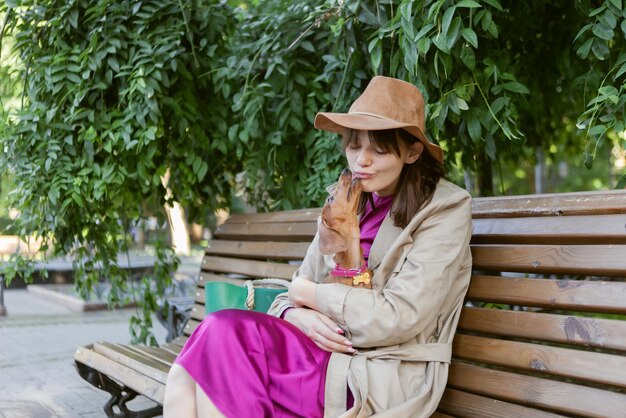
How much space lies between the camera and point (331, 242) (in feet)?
7.16

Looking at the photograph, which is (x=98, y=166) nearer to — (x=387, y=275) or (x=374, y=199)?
(x=374, y=199)

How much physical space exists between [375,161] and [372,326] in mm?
542

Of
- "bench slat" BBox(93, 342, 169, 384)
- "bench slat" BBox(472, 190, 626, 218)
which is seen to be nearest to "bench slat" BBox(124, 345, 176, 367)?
"bench slat" BBox(93, 342, 169, 384)

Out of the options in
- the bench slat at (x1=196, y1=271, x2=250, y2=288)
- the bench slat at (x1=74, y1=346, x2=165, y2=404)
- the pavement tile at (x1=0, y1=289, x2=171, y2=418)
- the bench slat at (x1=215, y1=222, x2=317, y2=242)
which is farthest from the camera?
the pavement tile at (x1=0, y1=289, x2=171, y2=418)

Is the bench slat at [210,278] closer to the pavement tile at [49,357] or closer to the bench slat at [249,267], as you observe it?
the bench slat at [249,267]

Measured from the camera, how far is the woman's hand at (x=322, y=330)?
6.94 feet

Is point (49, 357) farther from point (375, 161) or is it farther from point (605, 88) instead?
point (605, 88)

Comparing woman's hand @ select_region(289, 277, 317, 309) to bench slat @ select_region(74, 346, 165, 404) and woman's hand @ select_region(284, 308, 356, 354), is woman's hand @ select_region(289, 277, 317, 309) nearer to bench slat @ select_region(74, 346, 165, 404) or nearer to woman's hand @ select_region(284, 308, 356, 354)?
woman's hand @ select_region(284, 308, 356, 354)

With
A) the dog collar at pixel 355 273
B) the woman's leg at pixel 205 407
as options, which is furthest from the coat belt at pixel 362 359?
the woman's leg at pixel 205 407

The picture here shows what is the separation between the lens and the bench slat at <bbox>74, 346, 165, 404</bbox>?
8.86ft

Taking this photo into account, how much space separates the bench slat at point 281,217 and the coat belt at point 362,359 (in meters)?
1.18

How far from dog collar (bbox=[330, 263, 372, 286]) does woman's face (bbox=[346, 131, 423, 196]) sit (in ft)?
0.88

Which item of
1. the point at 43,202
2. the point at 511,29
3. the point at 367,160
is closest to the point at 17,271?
the point at 43,202

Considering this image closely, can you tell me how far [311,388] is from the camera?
2051 millimetres
